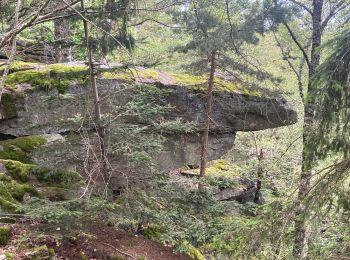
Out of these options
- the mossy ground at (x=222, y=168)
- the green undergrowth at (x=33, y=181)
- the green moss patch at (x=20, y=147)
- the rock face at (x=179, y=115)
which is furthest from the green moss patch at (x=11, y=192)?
the mossy ground at (x=222, y=168)

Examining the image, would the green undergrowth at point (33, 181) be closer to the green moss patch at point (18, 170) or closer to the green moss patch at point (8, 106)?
the green moss patch at point (18, 170)

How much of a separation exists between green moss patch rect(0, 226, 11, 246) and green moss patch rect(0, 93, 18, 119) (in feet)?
10.5

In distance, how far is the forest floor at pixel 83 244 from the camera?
4.30m

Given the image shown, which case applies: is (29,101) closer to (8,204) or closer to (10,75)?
(10,75)

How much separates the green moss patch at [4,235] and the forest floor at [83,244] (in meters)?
0.05

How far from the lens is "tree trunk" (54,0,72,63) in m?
5.02

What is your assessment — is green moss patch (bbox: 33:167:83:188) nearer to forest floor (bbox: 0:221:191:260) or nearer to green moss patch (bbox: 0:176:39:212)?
green moss patch (bbox: 0:176:39:212)

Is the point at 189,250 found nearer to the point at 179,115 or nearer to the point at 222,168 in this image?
the point at 179,115

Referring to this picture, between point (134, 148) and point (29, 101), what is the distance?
3329 millimetres

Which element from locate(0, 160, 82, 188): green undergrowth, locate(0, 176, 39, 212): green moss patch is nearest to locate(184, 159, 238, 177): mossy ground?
locate(0, 160, 82, 188): green undergrowth

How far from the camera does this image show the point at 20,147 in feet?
21.7

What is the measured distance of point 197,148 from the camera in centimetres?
888

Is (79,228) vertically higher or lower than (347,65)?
lower

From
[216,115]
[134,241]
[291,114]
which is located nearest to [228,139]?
[216,115]
